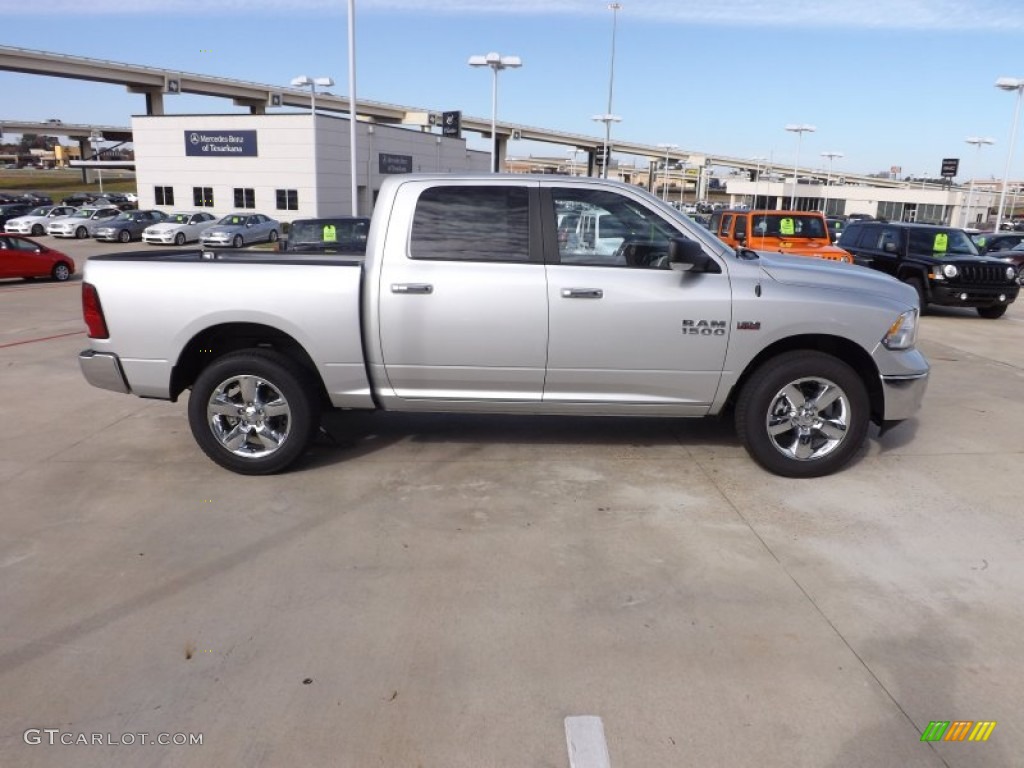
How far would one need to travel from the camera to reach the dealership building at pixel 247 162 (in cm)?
4609

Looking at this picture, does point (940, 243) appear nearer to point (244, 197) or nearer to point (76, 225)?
point (76, 225)

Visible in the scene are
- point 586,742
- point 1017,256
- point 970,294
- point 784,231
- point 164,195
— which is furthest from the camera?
point 164,195

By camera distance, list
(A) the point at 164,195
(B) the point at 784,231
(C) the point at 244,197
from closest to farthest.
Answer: (B) the point at 784,231, (C) the point at 244,197, (A) the point at 164,195

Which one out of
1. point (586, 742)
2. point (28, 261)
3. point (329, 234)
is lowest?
point (586, 742)

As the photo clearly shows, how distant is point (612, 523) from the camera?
4.59 metres

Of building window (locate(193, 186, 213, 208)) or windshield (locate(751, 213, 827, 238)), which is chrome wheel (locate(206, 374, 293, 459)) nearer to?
windshield (locate(751, 213, 827, 238))

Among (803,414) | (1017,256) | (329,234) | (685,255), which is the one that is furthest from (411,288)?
(1017,256)

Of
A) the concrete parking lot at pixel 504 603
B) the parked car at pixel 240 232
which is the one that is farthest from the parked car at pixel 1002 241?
the parked car at pixel 240 232

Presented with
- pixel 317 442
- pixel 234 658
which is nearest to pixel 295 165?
pixel 317 442

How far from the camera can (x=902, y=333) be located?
5.20 m

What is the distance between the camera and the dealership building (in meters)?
46.1

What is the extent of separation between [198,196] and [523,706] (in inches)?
2019

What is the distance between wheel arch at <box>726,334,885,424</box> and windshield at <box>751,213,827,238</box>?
Result: 1183cm

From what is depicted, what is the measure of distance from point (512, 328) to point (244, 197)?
4728 centimetres
